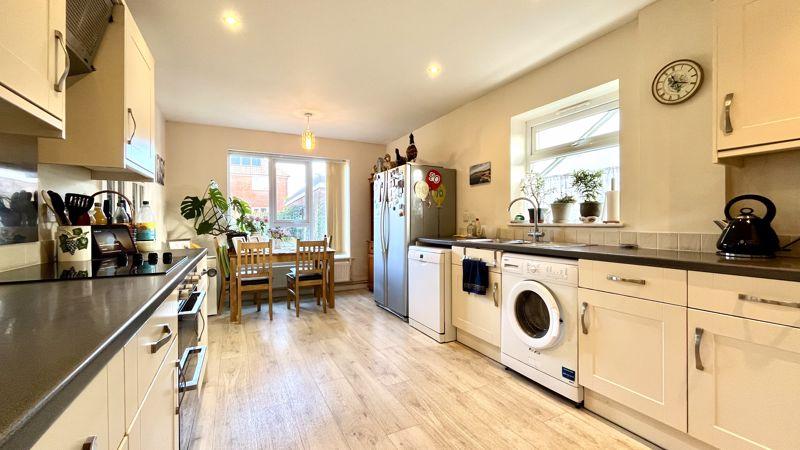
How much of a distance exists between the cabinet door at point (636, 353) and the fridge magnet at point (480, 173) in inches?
67.8

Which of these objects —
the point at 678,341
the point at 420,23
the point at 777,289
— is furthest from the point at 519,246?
the point at 420,23

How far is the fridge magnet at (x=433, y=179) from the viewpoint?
351 centimetres

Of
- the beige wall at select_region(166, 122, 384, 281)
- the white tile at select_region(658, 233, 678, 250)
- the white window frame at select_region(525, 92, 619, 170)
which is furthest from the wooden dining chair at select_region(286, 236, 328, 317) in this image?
the white tile at select_region(658, 233, 678, 250)

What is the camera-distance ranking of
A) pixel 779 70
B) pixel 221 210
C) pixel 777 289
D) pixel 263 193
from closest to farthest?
pixel 777 289 < pixel 779 70 < pixel 221 210 < pixel 263 193

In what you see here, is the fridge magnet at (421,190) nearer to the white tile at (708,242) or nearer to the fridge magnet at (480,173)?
the fridge magnet at (480,173)

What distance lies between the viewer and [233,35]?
7.28ft

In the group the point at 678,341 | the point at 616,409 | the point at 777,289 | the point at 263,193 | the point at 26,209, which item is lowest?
the point at 616,409

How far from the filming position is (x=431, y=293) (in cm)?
299

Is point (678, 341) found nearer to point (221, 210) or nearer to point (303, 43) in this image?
point (303, 43)

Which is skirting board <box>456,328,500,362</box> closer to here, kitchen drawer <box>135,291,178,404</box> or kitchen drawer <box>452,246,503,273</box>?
kitchen drawer <box>452,246,503,273</box>

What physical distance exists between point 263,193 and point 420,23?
3.47 metres

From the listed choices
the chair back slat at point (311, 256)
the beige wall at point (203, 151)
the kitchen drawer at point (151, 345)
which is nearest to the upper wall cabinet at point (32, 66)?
the kitchen drawer at point (151, 345)

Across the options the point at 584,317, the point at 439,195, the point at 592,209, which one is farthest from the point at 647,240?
the point at 439,195

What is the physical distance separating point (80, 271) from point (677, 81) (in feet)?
10.1
